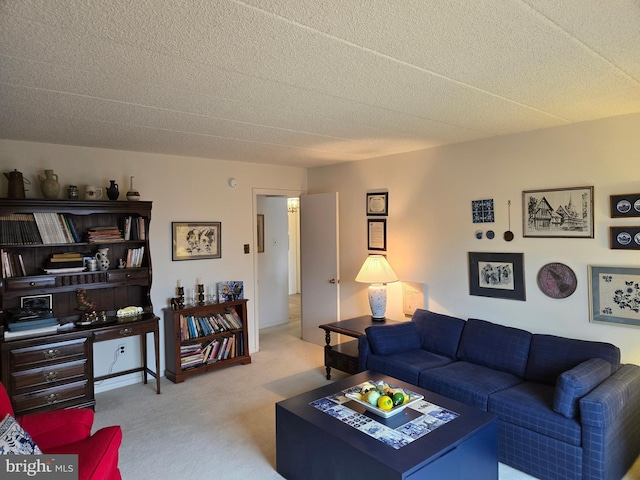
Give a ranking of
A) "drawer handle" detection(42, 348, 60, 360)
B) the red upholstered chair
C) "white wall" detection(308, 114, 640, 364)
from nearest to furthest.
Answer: the red upholstered chair, "white wall" detection(308, 114, 640, 364), "drawer handle" detection(42, 348, 60, 360)

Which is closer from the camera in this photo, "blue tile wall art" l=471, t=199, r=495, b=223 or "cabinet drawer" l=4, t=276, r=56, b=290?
"cabinet drawer" l=4, t=276, r=56, b=290

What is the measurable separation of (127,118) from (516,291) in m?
3.45

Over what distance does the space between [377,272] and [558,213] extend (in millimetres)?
1744

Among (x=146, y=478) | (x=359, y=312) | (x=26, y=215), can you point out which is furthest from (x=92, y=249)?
(x=359, y=312)

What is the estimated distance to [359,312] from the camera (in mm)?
4977

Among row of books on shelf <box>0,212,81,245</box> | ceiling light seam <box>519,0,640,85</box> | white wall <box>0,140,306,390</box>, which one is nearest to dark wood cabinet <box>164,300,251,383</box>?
white wall <box>0,140,306,390</box>

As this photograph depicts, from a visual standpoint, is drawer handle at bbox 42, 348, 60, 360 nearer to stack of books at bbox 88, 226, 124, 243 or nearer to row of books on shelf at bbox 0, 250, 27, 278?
row of books on shelf at bbox 0, 250, 27, 278

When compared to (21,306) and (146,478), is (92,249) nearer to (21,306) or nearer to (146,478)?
(21,306)

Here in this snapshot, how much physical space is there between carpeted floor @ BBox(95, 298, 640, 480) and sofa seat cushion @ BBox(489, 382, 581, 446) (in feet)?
1.15

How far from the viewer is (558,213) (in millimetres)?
3314

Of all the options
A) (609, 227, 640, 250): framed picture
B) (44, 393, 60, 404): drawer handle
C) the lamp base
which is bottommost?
(44, 393, 60, 404): drawer handle

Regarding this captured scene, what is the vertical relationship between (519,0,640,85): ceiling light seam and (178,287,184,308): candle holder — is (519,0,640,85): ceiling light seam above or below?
above

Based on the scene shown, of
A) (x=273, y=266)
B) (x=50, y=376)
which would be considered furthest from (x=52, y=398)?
(x=273, y=266)

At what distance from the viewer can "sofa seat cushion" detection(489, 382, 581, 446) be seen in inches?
94.3
